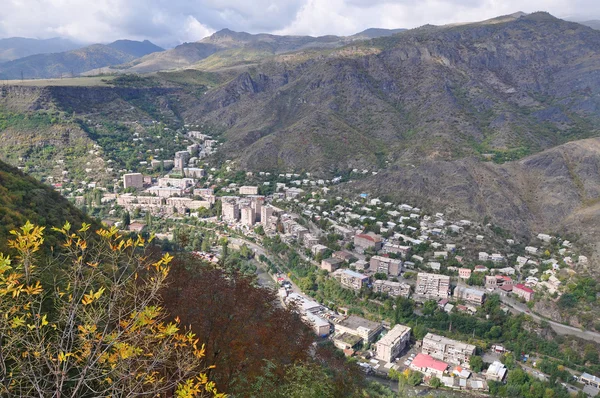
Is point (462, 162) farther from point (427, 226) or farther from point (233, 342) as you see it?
point (233, 342)

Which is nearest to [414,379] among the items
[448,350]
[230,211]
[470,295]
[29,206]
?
[448,350]

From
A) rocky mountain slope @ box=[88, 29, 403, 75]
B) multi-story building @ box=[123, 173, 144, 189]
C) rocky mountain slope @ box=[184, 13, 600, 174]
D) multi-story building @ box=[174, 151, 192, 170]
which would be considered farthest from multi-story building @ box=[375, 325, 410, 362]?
rocky mountain slope @ box=[88, 29, 403, 75]

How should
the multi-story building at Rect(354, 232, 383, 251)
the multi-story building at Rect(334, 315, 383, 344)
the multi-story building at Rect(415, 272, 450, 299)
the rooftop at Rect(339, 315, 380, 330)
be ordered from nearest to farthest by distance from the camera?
the multi-story building at Rect(334, 315, 383, 344) < the rooftop at Rect(339, 315, 380, 330) < the multi-story building at Rect(415, 272, 450, 299) < the multi-story building at Rect(354, 232, 383, 251)

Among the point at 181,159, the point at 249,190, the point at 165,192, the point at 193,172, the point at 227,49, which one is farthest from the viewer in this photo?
the point at 227,49

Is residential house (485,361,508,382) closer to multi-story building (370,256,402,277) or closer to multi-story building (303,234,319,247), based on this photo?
multi-story building (370,256,402,277)

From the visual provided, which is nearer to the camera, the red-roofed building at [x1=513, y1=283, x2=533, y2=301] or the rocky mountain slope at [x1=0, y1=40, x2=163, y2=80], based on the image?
the red-roofed building at [x1=513, y1=283, x2=533, y2=301]

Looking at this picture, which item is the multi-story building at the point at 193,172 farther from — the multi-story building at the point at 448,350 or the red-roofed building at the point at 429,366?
the red-roofed building at the point at 429,366

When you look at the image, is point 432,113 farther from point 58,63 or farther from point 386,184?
point 58,63
